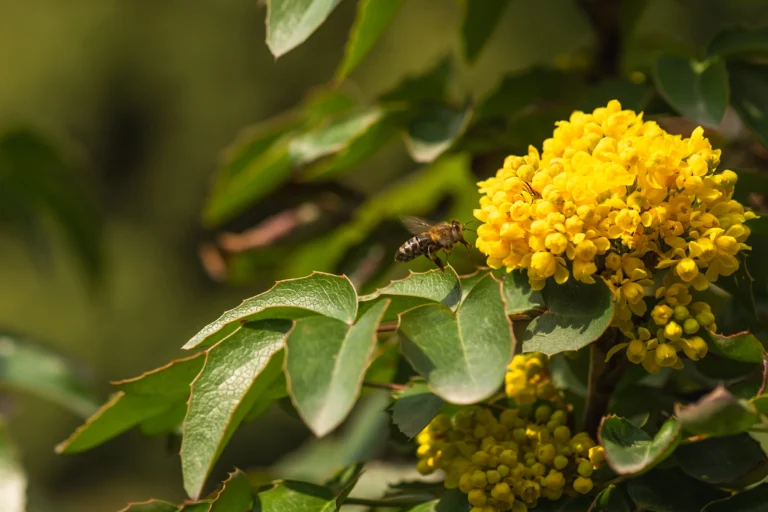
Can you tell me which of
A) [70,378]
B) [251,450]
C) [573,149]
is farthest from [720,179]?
[251,450]

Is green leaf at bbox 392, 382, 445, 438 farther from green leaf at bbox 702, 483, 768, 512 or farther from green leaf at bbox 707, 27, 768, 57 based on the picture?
green leaf at bbox 707, 27, 768, 57

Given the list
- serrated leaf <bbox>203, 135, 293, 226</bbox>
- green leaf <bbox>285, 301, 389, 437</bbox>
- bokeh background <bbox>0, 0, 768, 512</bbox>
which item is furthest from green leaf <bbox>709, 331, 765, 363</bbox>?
bokeh background <bbox>0, 0, 768, 512</bbox>

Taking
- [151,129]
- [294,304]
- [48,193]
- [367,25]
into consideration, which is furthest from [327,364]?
[151,129]

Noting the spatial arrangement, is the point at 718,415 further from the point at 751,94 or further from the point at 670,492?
the point at 751,94

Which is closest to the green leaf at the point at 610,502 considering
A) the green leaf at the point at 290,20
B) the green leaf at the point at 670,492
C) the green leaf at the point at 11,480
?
the green leaf at the point at 670,492

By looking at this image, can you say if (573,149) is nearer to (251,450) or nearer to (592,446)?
(592,446)
